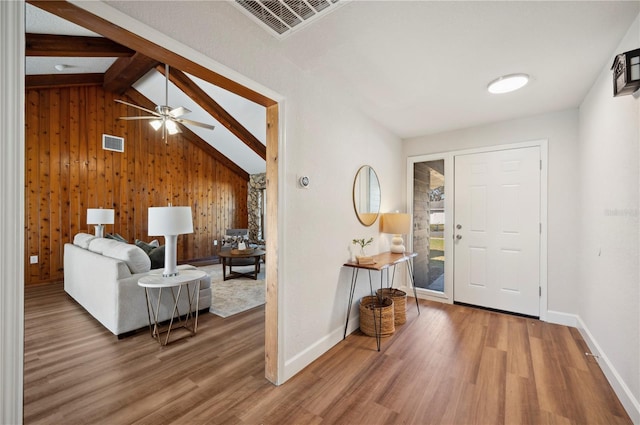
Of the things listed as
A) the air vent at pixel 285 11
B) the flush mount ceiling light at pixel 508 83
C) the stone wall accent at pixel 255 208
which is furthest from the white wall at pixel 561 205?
the stone wall accent at pixel 255 208

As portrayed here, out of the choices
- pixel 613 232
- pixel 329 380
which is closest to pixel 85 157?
pixel 329 380

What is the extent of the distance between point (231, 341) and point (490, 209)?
328 centimetres

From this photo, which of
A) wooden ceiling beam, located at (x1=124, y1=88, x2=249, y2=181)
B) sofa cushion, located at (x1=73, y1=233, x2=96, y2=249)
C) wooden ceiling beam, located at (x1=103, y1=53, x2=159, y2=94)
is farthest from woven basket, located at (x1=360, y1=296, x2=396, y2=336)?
wooden ceiling beam, located at (x1=124, y1=88, x2=249, y2=181)

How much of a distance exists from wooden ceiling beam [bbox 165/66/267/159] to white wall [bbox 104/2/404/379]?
2.46 meters

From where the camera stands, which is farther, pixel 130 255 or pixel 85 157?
pixel 85 157

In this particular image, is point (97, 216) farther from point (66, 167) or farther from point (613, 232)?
point (613, 232)

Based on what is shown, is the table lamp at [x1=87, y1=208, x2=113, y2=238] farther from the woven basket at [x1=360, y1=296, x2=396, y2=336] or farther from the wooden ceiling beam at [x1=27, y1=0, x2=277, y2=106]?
the woven basket at [x1=360, y1=296, x2=396, y2=336]

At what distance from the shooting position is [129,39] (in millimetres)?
1220

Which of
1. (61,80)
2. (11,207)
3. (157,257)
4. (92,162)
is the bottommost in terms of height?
(157,257)

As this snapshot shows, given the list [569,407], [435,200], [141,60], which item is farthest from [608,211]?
[141,60]

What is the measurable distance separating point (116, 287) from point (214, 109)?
13.2ft

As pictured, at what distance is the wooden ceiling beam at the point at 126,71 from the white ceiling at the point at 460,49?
3.65m

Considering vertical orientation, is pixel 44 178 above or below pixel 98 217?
above

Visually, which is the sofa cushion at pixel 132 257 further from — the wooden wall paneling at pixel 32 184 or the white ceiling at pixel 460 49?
the wooden wall paneling at pixel 32 184
